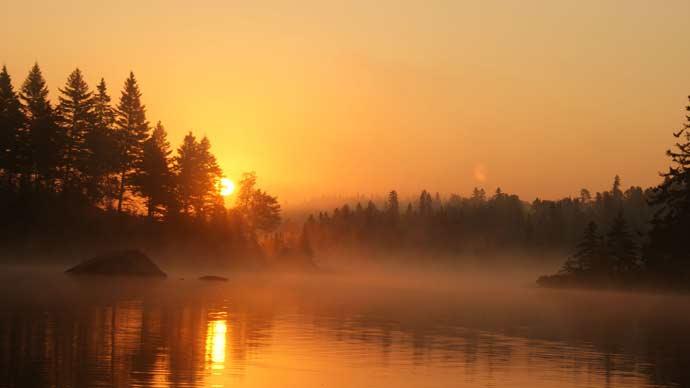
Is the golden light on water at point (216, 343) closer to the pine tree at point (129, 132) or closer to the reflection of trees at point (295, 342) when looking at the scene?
the reflection of trees at point (295, 342)

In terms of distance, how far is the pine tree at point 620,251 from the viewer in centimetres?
9425

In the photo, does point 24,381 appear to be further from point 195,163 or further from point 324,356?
point 195,163

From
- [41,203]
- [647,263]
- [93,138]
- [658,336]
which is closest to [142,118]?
[93,138]

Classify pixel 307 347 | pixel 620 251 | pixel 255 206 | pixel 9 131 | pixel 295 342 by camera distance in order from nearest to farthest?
pixel 307 347 < pixel 295 342 < pixel 9 131 < pixel 620 251 < pixel 255 206

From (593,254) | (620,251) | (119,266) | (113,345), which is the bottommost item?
(113,345)

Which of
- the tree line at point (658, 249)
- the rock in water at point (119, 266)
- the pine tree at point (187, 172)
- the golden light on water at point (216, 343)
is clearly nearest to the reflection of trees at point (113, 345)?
the golden light on water at point (216, 343)

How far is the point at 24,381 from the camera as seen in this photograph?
16.7m

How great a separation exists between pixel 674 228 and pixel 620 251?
2184 cm

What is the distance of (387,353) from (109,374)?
8955 millimetres

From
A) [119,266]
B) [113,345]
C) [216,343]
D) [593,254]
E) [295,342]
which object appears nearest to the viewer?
[113,345]

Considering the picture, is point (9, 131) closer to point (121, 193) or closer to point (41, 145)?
point (41, 145)

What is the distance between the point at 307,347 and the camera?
2494 cm

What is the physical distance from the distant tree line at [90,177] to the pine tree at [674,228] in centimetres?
5594

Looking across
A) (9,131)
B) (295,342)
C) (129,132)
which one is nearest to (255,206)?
(129,132)
